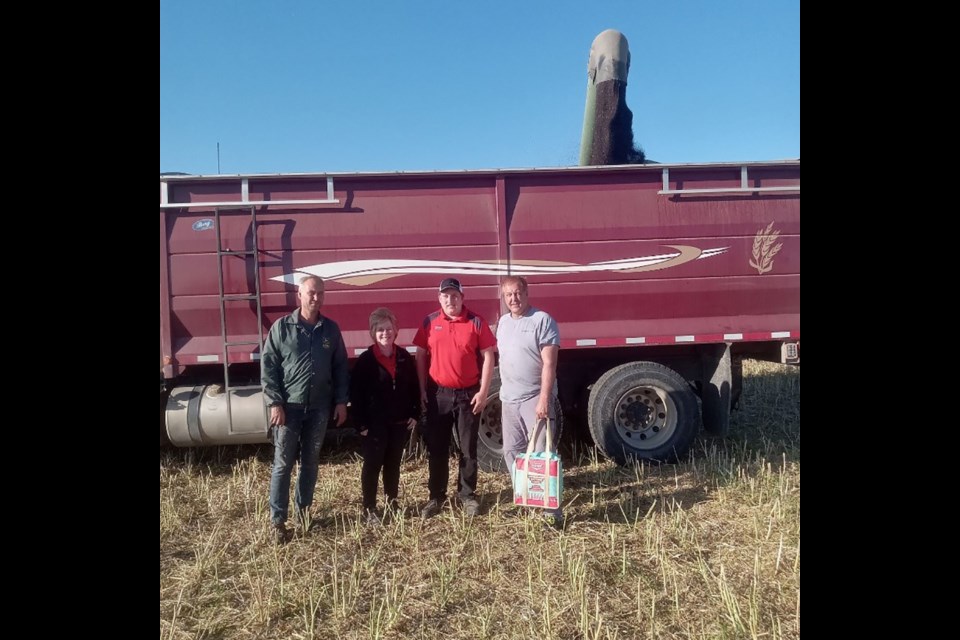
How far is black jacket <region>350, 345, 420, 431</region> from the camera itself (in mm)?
3496

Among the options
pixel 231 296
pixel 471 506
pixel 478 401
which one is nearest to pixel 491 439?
pixel 471 506

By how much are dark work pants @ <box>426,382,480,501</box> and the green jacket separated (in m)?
0.75

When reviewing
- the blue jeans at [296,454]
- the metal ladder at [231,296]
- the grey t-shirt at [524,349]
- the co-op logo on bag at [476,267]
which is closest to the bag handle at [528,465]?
the grey t-shirt at [524,349]

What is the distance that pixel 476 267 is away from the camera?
4.64 m

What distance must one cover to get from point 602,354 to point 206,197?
12.1 feet

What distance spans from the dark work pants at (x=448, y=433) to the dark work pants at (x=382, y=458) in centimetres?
21

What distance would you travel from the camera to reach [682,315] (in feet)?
15.8

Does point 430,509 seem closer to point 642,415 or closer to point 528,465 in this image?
point 528,465

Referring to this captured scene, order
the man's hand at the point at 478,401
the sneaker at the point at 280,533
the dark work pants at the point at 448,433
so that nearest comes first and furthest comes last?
1. the sneaker at the point at 280,533
2. the man's hand at the point at 478,401
3. the dark work pants at the point at 448,433

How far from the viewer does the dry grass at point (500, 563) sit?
2.54m

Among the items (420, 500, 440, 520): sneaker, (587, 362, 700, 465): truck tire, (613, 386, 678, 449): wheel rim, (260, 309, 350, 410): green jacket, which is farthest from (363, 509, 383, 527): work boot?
(613, 386, 678, 449): wheel rim

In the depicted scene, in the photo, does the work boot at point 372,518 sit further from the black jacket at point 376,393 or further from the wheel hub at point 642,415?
the wheel hub at point 642,415
